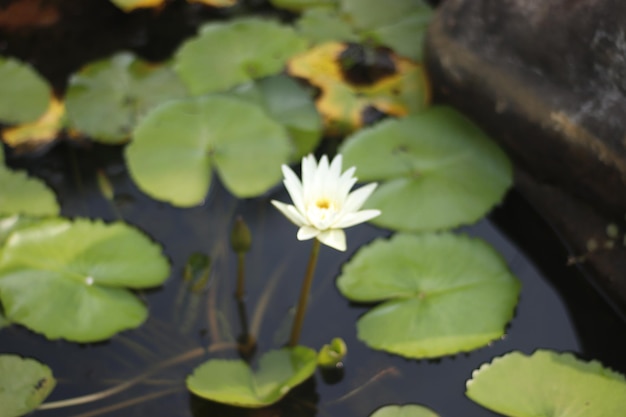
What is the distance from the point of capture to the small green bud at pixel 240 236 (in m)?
1.53

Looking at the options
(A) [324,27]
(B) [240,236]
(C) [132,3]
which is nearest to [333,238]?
(B) [240,236]

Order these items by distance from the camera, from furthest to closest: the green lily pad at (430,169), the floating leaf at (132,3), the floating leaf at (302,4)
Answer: the floating leaf at (302,4)
the floating leaf at (132,3)
the green lily pad at (430,169)

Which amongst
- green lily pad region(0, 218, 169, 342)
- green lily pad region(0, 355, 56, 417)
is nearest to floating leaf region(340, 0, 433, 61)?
green lily pad region(0, 218, 169, 342)

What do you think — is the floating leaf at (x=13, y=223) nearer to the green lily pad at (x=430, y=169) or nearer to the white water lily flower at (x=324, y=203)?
the white water lily flower at (x=324, y=203)

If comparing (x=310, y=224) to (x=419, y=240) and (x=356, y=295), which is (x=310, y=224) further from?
(x=419, y=240)

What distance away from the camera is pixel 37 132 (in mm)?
2068

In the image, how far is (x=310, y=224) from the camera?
1.36 metres

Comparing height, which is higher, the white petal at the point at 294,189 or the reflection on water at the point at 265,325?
the white petal at the point at 294,189

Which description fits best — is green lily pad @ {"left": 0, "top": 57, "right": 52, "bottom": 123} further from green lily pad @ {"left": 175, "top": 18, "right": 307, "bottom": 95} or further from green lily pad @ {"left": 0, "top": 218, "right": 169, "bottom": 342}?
green lily pad @ {"left": 0, "top": 218, "right": 169, "bottom": 342}

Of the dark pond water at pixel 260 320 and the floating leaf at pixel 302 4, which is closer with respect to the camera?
the dark pond water at pixel 260 320

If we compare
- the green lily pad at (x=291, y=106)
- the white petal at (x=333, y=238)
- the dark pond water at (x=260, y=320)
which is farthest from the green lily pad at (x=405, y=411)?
the green lily pad at (x=291, y=106)

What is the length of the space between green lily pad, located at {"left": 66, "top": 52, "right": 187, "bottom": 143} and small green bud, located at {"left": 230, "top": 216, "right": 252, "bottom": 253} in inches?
25.8

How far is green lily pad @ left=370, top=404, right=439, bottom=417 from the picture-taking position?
1422mm

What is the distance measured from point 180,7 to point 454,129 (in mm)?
1141
